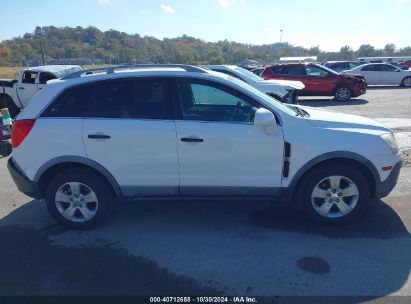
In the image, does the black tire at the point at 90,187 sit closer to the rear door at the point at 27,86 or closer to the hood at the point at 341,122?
the hood at the point at 341,122

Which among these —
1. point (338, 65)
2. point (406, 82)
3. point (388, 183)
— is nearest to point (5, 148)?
point (388, 183)

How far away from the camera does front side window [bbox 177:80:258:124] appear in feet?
13.0

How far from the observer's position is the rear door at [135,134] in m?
3.92

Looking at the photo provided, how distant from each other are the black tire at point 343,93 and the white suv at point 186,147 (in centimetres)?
1166

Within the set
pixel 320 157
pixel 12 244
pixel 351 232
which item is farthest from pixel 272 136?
pixel 12 244

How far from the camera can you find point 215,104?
4172 mm

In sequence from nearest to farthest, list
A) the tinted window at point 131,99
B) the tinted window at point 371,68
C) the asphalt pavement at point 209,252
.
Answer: the asphalt pavement at point 209,252, the tinted window at point 131,99, the tinted window at point 371,68

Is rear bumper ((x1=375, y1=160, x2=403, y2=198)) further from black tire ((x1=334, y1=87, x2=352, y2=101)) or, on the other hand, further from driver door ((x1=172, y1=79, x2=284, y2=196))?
black tire ((x1=334, y1=87, x2=352, y2=101))

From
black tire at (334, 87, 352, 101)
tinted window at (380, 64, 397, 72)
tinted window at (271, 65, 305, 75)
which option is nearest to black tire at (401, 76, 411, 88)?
tinted window at (380, 64, 397, 72)

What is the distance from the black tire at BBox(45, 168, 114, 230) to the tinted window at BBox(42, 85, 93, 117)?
661 mm

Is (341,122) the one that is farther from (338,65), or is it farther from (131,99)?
(338,65)

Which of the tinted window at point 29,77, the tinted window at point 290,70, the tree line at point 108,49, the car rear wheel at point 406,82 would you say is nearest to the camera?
the tinted window at point 29,77

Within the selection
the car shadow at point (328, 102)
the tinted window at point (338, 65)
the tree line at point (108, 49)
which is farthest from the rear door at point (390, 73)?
the tree line at point (108, 49)

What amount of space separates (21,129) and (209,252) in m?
2.48
